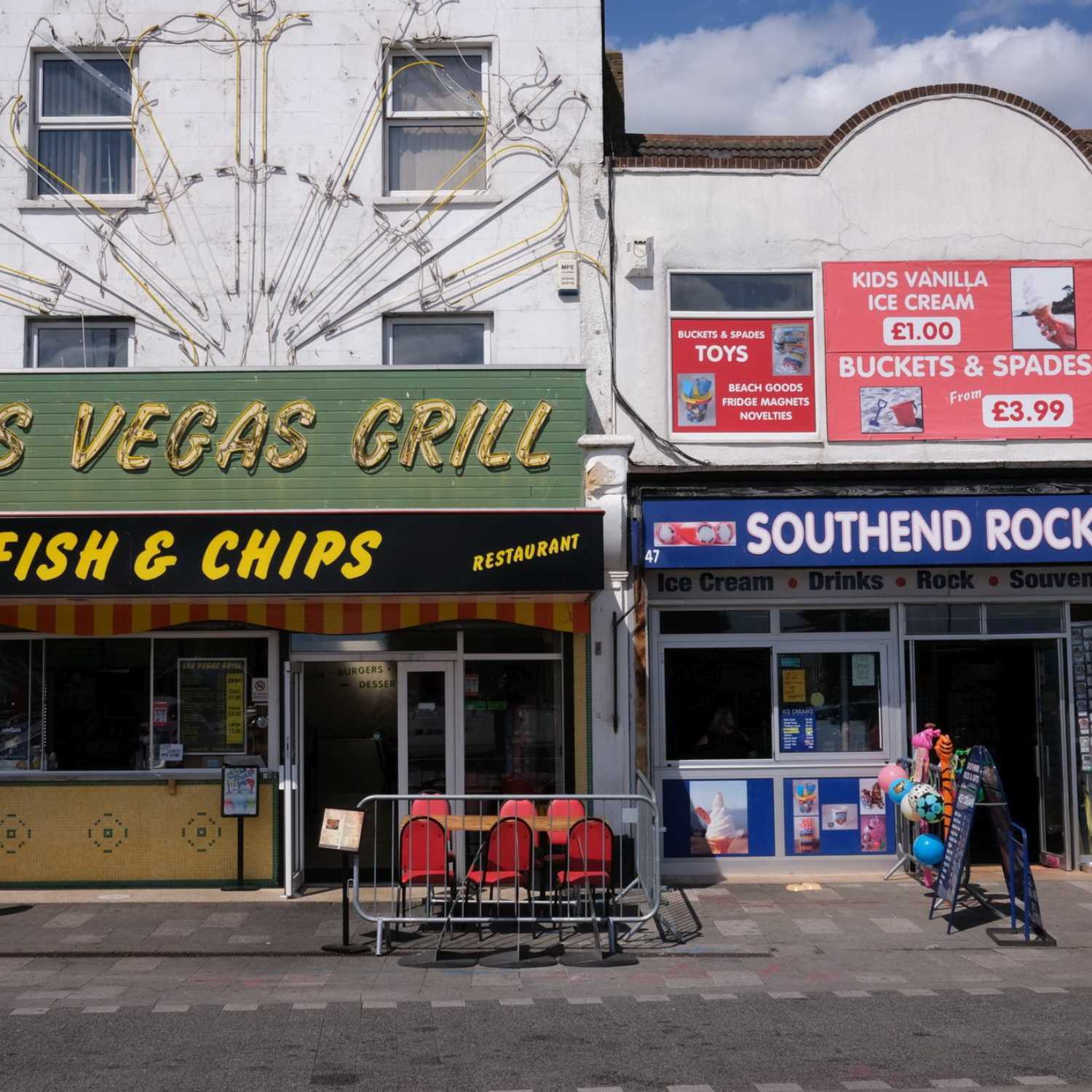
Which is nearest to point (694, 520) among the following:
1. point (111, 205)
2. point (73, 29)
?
point (111, 205)

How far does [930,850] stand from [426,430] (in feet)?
20.4

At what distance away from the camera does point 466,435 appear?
506 inches

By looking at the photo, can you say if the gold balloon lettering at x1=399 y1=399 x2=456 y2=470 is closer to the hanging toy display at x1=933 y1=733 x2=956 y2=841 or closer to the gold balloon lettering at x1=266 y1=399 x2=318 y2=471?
the gold balloon lettering at x1=266 y1=399 x2=318 y2=471

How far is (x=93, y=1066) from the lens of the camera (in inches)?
296

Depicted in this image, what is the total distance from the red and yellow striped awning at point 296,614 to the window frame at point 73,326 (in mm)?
2719

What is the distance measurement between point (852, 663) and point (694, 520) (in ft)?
7.71

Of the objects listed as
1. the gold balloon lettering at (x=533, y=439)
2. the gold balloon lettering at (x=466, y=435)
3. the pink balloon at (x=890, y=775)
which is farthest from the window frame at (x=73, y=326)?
the pink balloon at (x=890, y=775)

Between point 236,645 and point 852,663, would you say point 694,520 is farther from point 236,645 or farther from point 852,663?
point 236,645

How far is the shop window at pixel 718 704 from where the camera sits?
45.2ft

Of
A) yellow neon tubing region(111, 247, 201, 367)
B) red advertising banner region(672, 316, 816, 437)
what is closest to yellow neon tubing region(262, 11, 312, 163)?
yellow neon tubing region(111, 247, 201, 367)

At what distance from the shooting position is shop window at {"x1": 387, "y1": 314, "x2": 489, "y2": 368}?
14016mm

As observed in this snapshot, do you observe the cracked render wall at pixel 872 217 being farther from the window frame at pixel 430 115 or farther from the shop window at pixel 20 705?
the shop window at pixel 20 705

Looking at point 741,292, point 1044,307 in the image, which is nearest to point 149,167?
point 741,292

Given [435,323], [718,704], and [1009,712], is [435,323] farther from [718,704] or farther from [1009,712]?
[1009,712]
